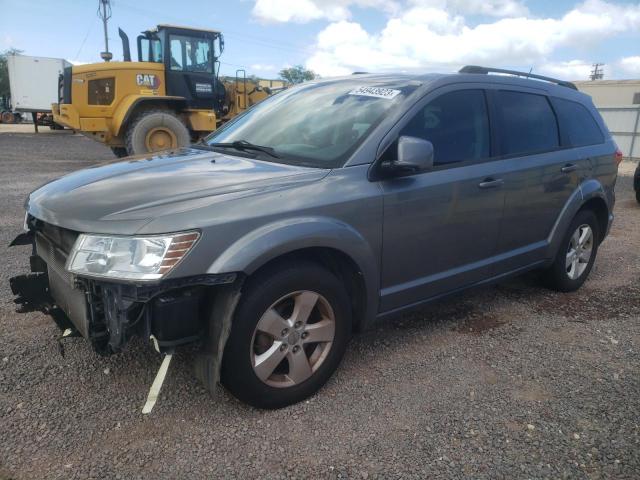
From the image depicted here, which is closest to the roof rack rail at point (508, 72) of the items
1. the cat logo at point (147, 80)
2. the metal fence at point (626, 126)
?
the cat logo at point (147, 80)

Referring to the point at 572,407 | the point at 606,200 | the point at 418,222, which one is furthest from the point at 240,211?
the point at 606,200

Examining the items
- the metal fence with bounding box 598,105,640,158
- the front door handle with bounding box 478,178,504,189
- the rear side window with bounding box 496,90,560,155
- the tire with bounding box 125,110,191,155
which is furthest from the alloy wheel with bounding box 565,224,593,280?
the metal fence with bounding box 598,105,640,158

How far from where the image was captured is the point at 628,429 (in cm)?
266

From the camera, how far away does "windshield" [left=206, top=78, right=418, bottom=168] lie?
3.06 metres

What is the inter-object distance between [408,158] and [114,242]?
1575mm

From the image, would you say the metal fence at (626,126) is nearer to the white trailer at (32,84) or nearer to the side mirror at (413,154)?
the side mirror at (413,154)

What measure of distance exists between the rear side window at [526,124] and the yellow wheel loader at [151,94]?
9.16 m

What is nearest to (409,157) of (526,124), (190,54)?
(526,124)

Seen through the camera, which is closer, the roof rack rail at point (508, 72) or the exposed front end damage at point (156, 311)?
the exposed front end damage at point (156, 311)

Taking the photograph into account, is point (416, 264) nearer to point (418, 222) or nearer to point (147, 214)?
point (418, 222)

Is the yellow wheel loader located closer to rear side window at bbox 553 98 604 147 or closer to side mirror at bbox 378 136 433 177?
rear side window at bbox 553 98 604 147

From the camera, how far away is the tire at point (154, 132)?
37.3 feet

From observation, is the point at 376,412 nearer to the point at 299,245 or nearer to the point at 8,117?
the point at 299,245

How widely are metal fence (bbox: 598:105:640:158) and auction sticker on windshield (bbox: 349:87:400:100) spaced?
19047 millimetres
